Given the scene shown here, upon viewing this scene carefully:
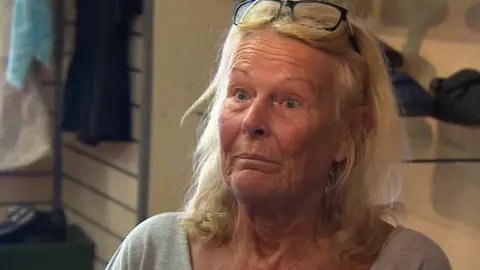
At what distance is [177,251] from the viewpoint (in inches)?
48.8

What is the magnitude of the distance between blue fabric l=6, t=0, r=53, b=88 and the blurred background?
0.32 ft

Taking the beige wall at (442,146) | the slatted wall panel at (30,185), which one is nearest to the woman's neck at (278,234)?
the beige wall at (442,146)

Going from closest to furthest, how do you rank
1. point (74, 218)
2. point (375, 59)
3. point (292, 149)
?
point (292, 149)
point (375, 59)
point (74, 218)

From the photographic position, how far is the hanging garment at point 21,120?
2.29 metres

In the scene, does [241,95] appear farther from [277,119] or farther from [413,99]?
[413,99]

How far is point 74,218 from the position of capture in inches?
107

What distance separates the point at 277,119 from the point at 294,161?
0.07m

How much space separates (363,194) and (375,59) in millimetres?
221

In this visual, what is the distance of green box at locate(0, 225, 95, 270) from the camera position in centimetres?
231

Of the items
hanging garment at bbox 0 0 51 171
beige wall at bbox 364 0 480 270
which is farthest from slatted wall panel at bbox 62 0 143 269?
beige wall at bbox 364 0 480 270

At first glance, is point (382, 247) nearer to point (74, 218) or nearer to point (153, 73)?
point (153, 73)

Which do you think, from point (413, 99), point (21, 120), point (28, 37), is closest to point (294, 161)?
point (413, 99)

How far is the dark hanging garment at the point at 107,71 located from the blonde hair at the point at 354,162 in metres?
0.89

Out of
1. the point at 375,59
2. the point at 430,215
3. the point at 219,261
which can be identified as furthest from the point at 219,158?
the point at 430,215
